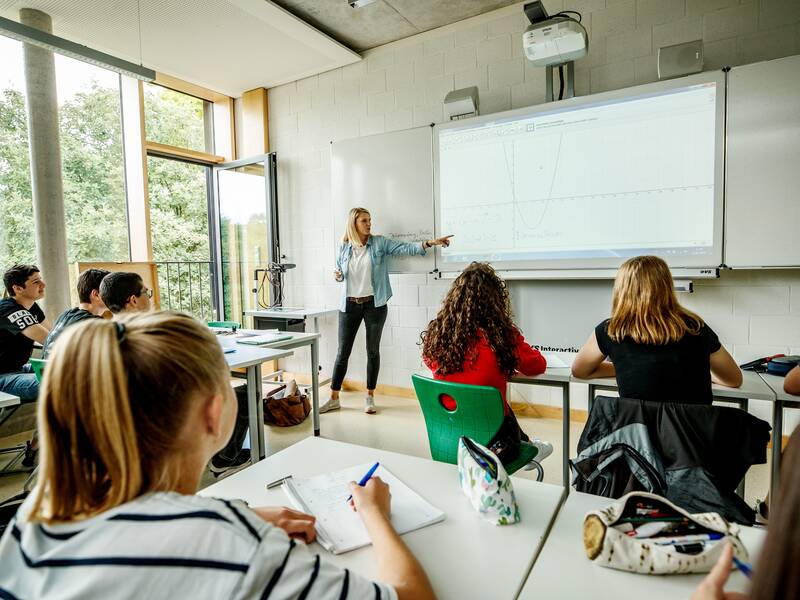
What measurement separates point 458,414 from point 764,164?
243cm

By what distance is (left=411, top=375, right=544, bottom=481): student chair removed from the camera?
158cm

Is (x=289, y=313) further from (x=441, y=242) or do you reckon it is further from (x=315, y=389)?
(x=441, y=242)

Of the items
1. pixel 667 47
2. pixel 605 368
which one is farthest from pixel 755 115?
pixel 605 368

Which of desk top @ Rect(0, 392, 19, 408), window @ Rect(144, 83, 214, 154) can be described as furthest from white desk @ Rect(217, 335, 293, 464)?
window @ Rect(144, 83, 214, 154)

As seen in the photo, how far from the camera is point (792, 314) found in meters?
2.94

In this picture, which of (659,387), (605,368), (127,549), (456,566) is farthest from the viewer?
(605,368)

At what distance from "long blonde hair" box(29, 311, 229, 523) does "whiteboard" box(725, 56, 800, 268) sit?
10.5 ft

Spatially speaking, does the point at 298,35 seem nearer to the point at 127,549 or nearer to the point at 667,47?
the point at 667,47

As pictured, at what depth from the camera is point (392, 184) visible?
4.02 meters

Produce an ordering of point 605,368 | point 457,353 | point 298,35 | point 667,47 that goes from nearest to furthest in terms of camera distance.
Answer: point 457,353 → point 605,368 → point 667,47 → point 298,35

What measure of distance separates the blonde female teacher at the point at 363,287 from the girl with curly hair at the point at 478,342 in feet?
6.58

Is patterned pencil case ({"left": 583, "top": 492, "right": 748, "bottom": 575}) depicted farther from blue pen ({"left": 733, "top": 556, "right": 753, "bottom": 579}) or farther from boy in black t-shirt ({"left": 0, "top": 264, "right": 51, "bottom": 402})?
boy in black t-shirt ({"left": 0, "top": 264, "right": 51, "bottom": 402})

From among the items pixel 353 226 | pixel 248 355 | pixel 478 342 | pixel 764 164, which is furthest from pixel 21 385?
pixel 764 164

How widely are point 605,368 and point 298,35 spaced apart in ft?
11.3
